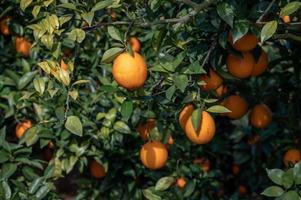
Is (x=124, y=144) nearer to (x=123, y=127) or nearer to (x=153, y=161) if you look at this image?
(x=123, y=127)

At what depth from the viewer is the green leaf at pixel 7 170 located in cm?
227

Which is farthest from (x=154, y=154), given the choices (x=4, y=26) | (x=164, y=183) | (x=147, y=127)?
(x=4, y=26)

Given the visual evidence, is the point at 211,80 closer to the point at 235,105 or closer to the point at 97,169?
the point at 235,105

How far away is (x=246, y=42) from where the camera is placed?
177cm

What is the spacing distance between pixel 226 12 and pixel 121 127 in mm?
925

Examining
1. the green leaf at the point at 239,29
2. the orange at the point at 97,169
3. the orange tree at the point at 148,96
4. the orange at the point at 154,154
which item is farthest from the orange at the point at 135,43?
the green leaf at the point at 239,29

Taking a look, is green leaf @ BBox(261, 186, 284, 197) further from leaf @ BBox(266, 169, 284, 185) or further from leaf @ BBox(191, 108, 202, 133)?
leaf @ BBox(191, 108, 202, 133)

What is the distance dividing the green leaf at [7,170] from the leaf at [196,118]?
91 cm

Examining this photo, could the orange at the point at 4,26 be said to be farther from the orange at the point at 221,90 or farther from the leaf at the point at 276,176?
the leaf at the point at 276,176

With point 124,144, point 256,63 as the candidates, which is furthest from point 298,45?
point 124,144

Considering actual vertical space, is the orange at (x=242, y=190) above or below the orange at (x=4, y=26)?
below

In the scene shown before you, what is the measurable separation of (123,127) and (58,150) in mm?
349

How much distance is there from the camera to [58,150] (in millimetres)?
2582

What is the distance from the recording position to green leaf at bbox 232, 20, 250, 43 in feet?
5.32
